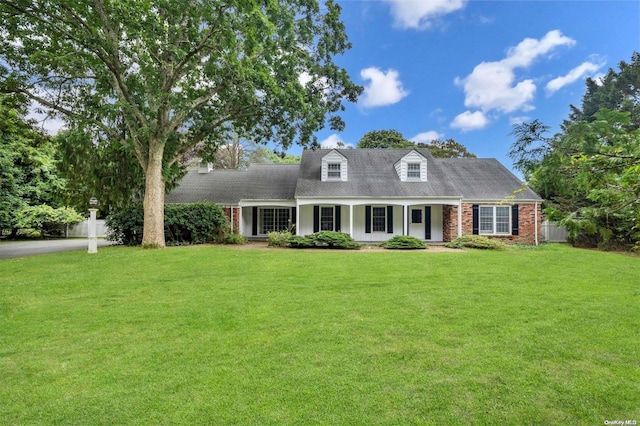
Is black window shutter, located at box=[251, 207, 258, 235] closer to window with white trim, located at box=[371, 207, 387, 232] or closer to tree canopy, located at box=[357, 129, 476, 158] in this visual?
window with white trim, located at box=[371, 207, 387, 232]

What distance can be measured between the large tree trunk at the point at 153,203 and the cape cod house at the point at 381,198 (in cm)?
503

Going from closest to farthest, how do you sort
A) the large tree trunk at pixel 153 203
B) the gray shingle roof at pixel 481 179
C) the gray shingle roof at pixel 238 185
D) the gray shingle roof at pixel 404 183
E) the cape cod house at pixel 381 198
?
the large tree trunk at pixel 153 203
the cape cod house at pixel 381 198
the gray shingle roof at pixel 404 183
the gray shingle roof at pixel 481 179
the gray shingle roof at pixel 238 185

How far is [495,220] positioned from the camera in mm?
17703

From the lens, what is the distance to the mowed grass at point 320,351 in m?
2.80

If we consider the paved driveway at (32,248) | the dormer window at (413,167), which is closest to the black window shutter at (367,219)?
the dormer window at (413,167)

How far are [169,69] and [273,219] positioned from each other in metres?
9.53

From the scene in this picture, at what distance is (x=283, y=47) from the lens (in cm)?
1359

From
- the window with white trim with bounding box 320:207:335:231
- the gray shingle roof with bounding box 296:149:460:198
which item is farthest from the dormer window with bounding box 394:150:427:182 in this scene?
the window with white trim with bounding box 320:207:335:231

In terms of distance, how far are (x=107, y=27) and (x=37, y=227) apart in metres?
20.2

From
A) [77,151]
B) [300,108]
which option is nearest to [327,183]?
[300,108]

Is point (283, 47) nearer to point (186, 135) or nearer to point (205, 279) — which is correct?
point (186, 135)

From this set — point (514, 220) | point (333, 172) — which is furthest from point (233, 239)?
point (514, 220)

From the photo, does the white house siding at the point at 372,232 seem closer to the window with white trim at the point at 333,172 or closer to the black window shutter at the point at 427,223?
the black window shutter at the point at 427,223

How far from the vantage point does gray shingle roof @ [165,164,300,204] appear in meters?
19.0
